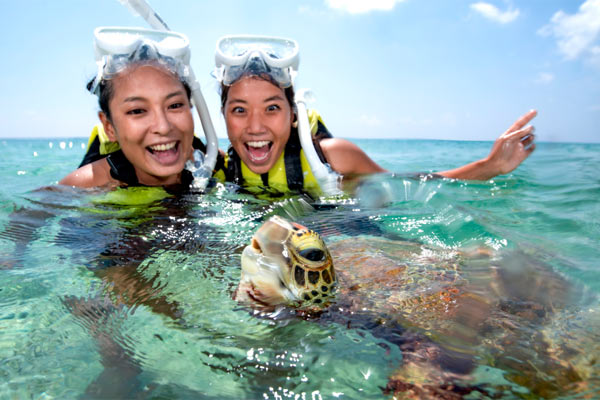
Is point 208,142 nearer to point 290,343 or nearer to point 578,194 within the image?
point 290,343

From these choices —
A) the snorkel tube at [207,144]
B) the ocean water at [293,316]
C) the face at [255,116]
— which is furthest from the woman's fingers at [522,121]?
the snorkel tube at [207,144]

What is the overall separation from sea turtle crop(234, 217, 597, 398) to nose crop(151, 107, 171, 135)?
1.99 m

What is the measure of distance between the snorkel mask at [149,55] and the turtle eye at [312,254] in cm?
247

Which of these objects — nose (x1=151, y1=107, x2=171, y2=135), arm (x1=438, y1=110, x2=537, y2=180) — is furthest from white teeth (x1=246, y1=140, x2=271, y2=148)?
arm (x1=438, y1=110, x2=537, y2=180)

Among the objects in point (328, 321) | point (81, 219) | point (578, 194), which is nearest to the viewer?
point (328, 321)

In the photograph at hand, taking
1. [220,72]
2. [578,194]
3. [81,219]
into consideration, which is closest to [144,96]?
[220,72]

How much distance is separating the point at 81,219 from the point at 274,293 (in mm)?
2425

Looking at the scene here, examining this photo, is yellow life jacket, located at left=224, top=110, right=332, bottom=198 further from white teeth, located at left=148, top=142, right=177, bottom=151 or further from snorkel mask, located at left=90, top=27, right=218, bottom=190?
white teeth, located at left=148, top=142, right=177, bottom=151

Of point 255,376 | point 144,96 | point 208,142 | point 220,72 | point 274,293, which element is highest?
point 220,72

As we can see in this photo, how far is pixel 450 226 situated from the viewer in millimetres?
3447

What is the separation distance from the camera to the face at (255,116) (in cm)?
363

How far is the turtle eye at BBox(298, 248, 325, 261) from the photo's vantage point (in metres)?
1.63

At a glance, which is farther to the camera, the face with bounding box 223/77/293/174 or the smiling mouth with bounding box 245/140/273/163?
the smiling mouth with bounding box 245/140/273/163

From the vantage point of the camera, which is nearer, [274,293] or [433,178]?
[274,293]
